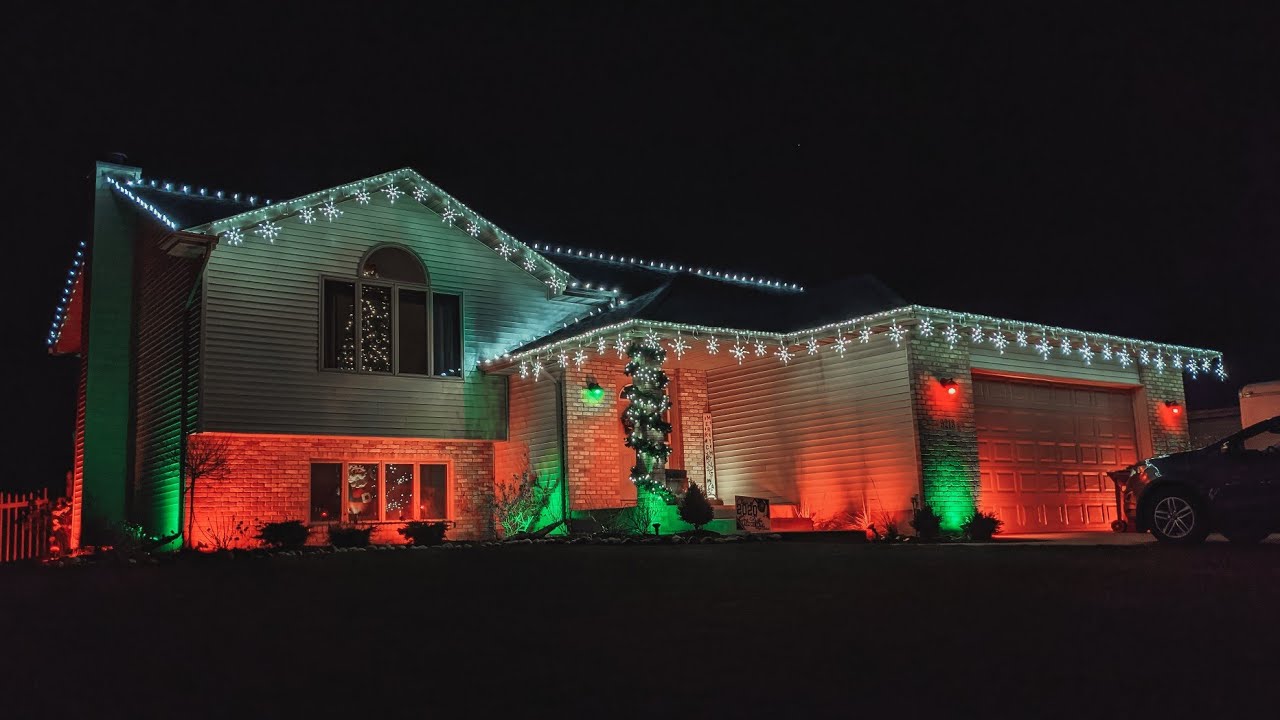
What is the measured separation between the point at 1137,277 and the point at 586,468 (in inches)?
771

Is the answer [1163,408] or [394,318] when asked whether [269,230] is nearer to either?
[394,318]

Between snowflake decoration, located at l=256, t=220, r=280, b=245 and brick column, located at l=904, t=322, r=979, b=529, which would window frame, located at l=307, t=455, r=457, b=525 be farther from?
brick column, located at l=904, t=322, r=979, b=529

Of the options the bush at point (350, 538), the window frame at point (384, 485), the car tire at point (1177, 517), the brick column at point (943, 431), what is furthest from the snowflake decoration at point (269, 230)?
the car tire at point (1177, 517)

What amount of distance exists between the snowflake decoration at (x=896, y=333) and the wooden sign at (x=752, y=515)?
3.04 m

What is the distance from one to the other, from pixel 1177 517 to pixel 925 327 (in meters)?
5.18

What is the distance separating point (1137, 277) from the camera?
29.5m

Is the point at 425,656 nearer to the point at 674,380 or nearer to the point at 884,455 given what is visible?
the point at 884,455

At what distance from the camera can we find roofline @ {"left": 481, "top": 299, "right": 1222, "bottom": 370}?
15.5 metres

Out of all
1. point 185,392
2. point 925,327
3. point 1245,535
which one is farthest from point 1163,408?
point 185,392

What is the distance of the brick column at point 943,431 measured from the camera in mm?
15570

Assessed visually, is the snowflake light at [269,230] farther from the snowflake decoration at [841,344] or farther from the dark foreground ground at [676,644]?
the dark foreground ground at [676,644]

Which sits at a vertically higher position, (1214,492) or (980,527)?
(1214,492)

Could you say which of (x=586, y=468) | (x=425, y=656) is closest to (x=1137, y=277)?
(x=586, y=468)

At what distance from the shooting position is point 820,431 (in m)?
17.1
